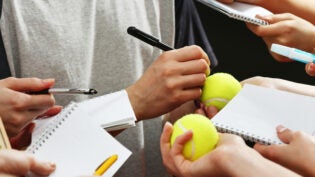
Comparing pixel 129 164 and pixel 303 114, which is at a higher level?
pixel 303 114

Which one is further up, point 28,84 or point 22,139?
point 28,84

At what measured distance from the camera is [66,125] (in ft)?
2.85

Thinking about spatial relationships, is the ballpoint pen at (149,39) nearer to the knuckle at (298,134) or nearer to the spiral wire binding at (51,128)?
the spiral wire binding at (51,128)

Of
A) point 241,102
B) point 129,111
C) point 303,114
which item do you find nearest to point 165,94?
point 129,111

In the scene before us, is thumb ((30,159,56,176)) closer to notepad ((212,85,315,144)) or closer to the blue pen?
notepad ((212,85,315,144))

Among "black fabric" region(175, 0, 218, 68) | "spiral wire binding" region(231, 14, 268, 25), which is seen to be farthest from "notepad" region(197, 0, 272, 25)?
"black fabric" region(175, 0, 218, 68)

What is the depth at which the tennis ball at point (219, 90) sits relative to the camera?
96 cm

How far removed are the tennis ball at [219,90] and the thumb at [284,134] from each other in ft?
0.59

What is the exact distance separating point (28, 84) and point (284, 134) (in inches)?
19.7

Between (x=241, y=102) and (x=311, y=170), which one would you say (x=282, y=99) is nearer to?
(x=241, y=102)

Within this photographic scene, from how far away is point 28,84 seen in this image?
882 millimetres

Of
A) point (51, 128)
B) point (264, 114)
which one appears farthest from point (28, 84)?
point (264, 114)

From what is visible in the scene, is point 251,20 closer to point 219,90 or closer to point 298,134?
point 219,90

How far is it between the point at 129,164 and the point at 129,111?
234 mm
